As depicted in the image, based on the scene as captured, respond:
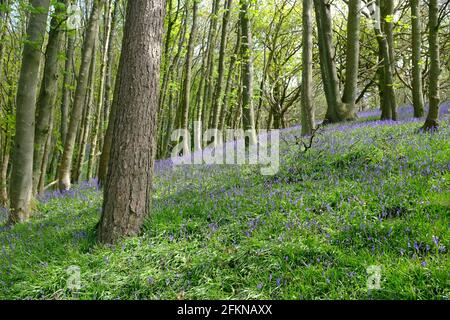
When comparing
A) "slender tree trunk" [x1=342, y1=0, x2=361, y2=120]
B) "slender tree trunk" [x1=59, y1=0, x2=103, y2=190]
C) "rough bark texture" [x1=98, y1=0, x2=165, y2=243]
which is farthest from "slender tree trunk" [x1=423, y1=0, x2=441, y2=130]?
"slender tree trunk" [x1=59, y1=0, x2=103, y2=190]

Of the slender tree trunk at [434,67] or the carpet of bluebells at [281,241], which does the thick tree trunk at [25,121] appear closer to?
the carpet of bluebells at [281,241]

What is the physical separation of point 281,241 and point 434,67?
639 cm

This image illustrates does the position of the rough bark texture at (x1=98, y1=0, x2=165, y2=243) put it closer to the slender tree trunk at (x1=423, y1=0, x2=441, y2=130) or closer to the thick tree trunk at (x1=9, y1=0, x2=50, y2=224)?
the thick tree trunk at (x1=9, y1=0, x2=50, y2=224)

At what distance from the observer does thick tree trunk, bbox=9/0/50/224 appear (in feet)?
26.9

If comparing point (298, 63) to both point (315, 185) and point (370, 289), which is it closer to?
point (315, 185)

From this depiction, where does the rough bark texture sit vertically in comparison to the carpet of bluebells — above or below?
above

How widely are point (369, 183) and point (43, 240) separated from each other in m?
5.58

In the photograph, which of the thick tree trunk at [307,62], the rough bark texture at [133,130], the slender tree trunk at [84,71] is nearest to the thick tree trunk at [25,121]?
the slender tree trunk at [84,71]

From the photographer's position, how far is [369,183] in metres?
5.84

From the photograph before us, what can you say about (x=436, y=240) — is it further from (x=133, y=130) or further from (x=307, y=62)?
(x=307, y=62)

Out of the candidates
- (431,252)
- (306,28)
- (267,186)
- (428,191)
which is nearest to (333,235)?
(431,252)

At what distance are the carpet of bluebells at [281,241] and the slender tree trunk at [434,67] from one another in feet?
2.95

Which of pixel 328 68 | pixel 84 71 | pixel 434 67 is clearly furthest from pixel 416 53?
pixel 84 71

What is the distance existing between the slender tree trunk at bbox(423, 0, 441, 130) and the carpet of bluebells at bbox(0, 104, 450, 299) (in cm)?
90
